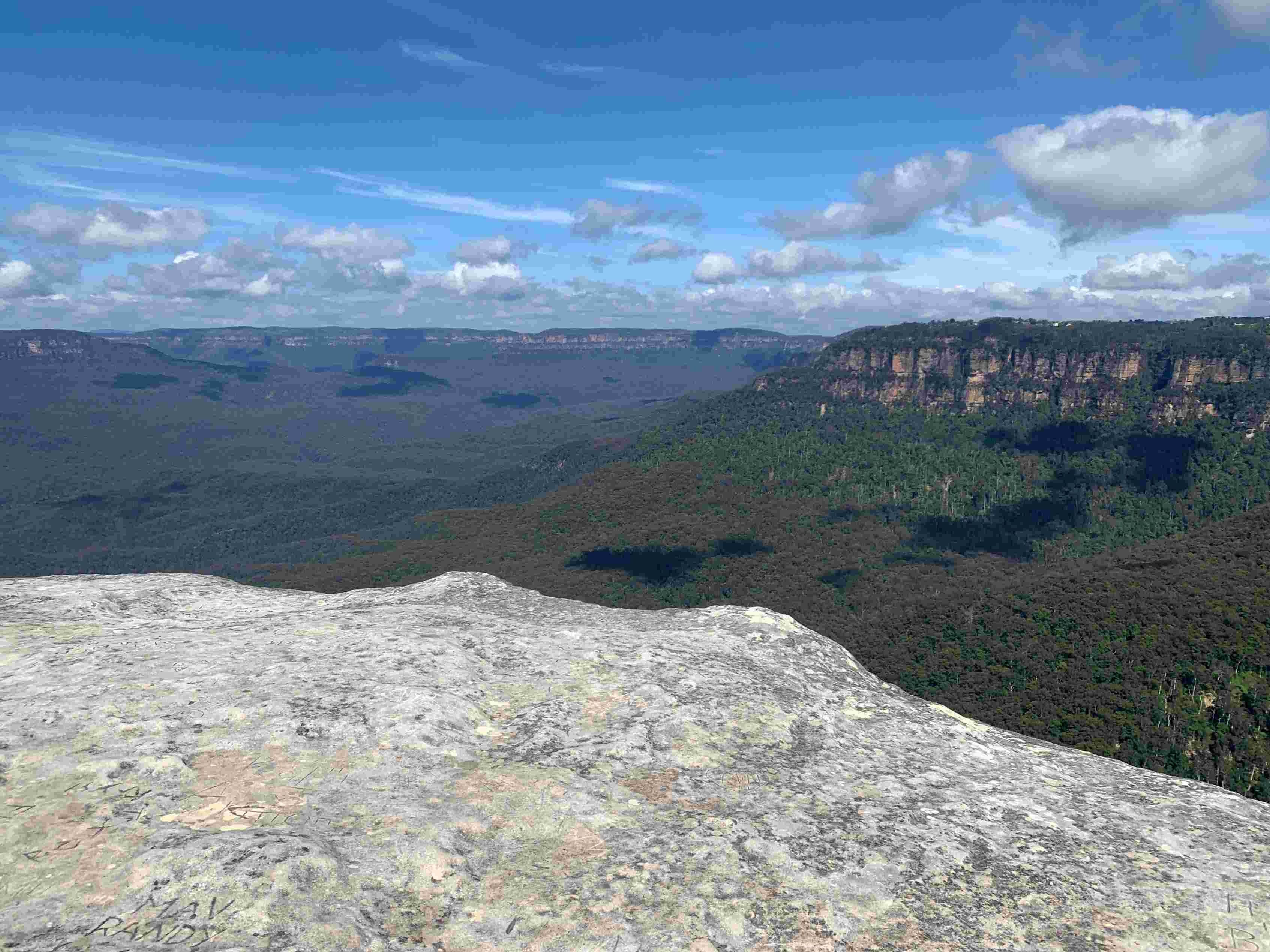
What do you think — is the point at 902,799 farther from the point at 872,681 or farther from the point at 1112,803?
the point at 872,681

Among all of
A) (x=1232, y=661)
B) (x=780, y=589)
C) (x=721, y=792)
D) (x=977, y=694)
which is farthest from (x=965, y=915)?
(x=780, y=589)

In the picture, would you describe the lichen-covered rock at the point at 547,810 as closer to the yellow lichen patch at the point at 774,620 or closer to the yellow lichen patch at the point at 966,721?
the yellow lichen patch at the point at 966,721

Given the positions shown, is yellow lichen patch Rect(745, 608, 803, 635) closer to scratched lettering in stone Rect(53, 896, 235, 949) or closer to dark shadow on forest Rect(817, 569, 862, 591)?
scratched lettering in stone Rect(53, 896, 235, 949)

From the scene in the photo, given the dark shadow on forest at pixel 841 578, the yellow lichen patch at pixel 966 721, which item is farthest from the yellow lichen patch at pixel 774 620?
the dark shadow on forest at pixel 841 578

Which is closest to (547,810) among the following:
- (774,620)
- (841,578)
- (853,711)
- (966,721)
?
(853,711)

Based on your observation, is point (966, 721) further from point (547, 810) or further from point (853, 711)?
point (547, 810)

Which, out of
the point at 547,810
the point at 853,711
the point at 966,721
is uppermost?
the point at 547,810

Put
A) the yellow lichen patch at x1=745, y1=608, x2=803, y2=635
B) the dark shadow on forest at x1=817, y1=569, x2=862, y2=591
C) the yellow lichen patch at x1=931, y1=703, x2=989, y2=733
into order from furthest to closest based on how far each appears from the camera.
Result: the dark shadow on forest at x1=817, y1=569, x2=862, y2=591, the yellow lichen patch at x1=745, y1=608, x2=803, y2=635, the yellow lichen patch at x1=931, y1=703, x2=989, y2=733

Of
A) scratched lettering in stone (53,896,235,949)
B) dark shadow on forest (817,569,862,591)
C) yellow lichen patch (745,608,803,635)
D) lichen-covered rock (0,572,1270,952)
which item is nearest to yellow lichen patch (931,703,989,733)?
lichen-covered rock (0,572,1270,952)
